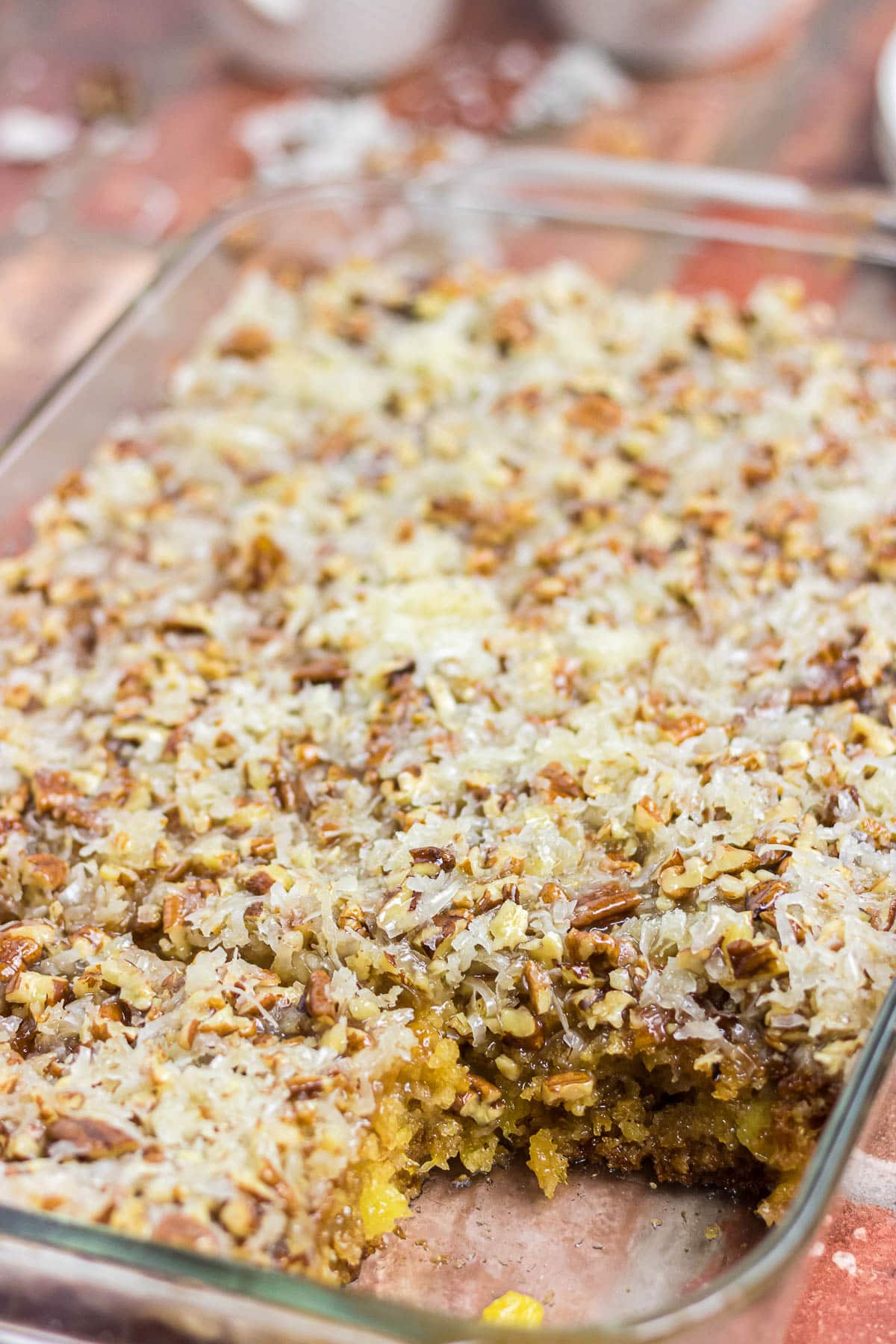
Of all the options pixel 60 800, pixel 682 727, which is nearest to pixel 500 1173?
pixel 682 727

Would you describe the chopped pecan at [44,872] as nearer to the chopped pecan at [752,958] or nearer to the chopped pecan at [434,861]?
the chopped pecan at [434,861]

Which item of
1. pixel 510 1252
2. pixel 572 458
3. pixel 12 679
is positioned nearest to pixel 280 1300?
pixel 510 1252

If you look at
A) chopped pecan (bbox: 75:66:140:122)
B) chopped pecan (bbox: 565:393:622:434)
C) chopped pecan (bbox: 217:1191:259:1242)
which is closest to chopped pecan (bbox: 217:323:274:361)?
chopped pecan (bbox: 565:393:622:434)

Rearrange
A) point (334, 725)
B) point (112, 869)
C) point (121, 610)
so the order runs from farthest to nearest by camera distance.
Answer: point (121, 610) → point (334, 725) → point (112, 869)

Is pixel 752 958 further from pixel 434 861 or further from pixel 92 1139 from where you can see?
pixel 92 1139

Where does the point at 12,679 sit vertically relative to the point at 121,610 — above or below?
below

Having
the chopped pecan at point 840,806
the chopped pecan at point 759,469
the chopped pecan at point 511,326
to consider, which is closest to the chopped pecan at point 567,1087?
the chopped pecan at point 840,806

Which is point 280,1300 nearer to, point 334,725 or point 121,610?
point 334,725
